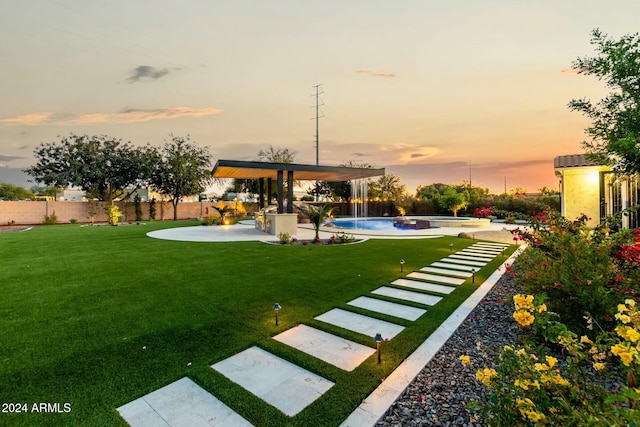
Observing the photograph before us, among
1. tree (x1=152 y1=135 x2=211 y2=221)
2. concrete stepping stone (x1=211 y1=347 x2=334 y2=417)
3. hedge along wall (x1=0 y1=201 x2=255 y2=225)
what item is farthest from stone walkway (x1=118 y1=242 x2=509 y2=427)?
tree (x1=152 y1=135 x2=211 y2=221)

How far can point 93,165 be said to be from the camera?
79.5 feet

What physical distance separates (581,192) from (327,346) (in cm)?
1184

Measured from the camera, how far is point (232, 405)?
85.6 inches

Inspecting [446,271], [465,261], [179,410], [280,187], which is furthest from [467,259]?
[280,187]

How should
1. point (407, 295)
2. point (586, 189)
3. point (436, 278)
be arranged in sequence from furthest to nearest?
point (586, 189)
point (436, 278)
point (407, 295)

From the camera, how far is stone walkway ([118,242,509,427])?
81.4 inches

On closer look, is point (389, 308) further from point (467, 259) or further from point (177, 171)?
point (177, 171)

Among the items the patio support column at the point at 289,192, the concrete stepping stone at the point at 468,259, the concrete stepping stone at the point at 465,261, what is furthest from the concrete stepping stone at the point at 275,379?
the patio support column at the point at 289,192

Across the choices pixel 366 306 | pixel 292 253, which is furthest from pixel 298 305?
pixel 292 253

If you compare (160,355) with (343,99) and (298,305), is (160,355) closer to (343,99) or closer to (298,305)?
(298,305)

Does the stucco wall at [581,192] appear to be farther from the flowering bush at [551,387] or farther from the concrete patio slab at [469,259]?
the flowering bush at [551,387]

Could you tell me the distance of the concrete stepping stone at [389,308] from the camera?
13.0 ft

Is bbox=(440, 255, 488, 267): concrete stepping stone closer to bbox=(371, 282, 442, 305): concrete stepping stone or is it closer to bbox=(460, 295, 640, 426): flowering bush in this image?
bbox=(371, 282, 442, 305): concrete stepping stone

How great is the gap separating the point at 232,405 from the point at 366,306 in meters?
2.50
